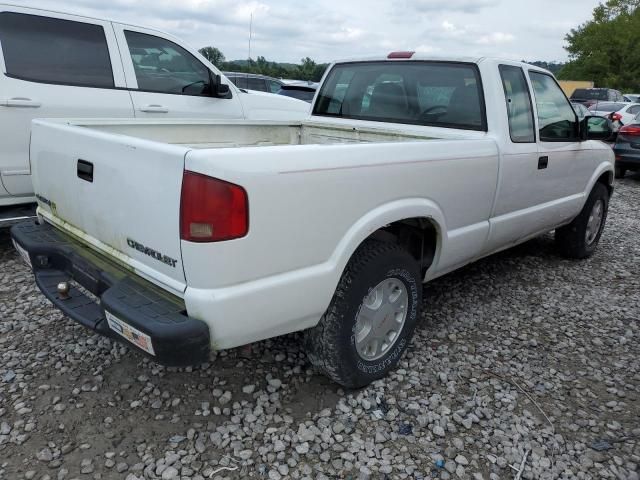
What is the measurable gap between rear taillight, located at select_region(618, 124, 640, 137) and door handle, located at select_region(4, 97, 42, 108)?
9831 millimetres

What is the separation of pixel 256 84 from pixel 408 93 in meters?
9.40

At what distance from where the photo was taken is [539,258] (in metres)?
5.05

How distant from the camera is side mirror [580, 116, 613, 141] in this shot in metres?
4.13

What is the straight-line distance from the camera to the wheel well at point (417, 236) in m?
2.86

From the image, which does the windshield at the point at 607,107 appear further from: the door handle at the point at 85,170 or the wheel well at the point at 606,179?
the door handle at the point at 85,170

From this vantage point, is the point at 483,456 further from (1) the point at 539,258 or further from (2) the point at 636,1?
(2) the point at 636,1

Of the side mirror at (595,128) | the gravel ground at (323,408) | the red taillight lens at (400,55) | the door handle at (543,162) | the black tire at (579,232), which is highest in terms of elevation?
the red taillight lens at (400,55)

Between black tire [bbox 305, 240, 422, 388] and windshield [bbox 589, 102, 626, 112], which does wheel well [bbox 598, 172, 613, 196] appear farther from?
windshield [bbox 589, 102, 626, 112]

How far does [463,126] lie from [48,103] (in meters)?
3.29

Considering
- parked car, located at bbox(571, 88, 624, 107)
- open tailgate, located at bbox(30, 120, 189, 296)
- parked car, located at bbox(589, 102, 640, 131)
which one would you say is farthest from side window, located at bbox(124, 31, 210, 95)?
parked car, located at bbox(571, 88, 624, 107)

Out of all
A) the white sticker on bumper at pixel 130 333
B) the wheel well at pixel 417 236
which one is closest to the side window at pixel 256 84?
the wheel well at pixel 417 236

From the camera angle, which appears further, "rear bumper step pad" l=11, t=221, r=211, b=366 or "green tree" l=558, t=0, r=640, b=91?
"green tree" l=558, t=0, r=640, b=91

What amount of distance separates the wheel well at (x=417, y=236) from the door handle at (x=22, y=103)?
3100 mm

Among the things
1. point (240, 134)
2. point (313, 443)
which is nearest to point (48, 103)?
point (240, 134)
